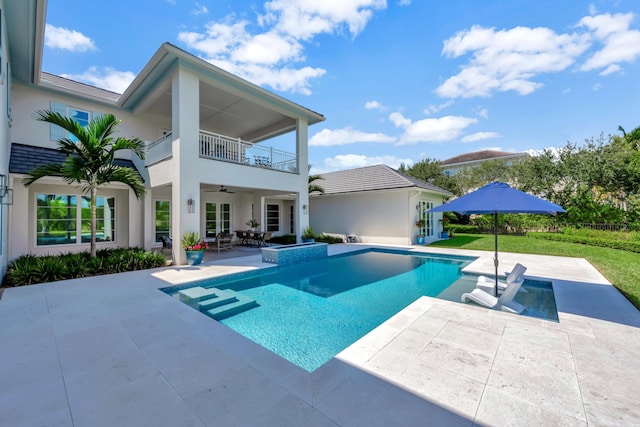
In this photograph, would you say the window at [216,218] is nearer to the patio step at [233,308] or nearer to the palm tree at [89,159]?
the palm tree at [89,159]

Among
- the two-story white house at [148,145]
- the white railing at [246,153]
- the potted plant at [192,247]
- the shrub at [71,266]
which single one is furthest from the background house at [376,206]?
the shrub at [71,266]

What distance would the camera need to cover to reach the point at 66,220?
11.7 m

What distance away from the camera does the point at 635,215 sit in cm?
1805

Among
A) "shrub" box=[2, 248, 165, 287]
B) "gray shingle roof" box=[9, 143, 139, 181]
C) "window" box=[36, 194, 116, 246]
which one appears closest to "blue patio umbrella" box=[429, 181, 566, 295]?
"shrub" box=[2, 248, 165, 287]

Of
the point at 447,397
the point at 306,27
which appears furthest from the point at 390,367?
the point at 306,27

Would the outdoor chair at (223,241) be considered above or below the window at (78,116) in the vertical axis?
below

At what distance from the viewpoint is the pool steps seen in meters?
5.92

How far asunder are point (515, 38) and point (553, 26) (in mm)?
1554

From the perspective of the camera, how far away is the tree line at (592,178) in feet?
62.3

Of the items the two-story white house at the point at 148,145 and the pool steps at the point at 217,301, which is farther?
the two-story white house at the point at 148,145

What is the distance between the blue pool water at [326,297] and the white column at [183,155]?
9.79 feet

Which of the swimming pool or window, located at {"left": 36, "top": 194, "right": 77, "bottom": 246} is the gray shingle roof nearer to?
window, located at {"left": 36, "top": 194, "right": 77, "bottom": 246}

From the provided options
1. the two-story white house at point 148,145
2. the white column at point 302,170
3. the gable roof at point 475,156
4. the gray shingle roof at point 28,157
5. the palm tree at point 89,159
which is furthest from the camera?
the gable roof at point 475,156

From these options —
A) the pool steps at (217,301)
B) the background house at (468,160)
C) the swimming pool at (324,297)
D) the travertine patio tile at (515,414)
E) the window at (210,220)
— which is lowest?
the swimming pool at (324,297)
